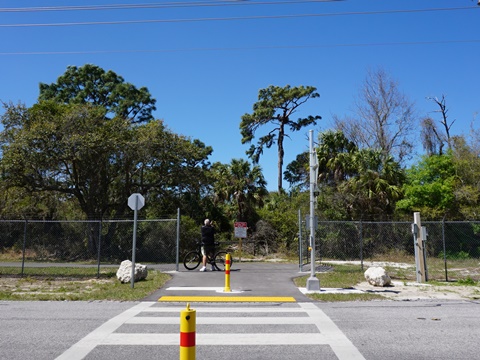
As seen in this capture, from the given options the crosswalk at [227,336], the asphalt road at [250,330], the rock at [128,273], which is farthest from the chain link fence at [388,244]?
the crosswalk at [227,336]

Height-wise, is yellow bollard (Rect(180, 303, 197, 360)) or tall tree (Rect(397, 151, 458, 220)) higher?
tall tree (Rect(397, 151, 458, 220))

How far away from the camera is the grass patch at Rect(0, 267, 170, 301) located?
1094cm

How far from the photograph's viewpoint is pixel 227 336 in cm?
656

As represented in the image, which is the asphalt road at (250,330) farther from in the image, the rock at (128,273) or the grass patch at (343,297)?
the rock at (128,273)

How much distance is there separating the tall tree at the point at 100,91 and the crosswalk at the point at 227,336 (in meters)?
35.4

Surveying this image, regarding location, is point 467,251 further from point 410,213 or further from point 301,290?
point 301,290

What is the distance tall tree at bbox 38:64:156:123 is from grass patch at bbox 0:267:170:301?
26.3 m

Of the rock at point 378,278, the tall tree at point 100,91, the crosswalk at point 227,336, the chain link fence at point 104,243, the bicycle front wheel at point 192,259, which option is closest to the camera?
the crosswalk at point 227,336

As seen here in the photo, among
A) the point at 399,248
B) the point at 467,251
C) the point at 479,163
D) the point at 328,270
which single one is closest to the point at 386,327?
the point at 328,270

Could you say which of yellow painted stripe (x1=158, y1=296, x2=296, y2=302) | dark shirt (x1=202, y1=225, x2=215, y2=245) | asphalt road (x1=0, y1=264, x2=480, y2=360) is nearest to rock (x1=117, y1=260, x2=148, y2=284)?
dark shirt (x1=202, y1=225, x2=215, y2=245)

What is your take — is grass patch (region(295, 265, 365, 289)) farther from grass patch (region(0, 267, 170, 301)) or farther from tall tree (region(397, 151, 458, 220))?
tall tree (region(397, 151, 458, 220))

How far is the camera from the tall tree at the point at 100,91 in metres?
41.1

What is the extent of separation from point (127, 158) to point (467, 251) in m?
19.9

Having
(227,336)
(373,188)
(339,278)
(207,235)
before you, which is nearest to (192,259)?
(207,235)
